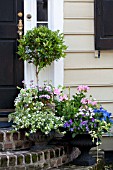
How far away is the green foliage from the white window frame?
0.65 ft

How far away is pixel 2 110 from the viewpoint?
179 inches

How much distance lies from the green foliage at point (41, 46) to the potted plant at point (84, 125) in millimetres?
577

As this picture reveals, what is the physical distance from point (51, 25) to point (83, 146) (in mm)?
1462

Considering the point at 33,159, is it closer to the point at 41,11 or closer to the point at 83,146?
the point at 83,146

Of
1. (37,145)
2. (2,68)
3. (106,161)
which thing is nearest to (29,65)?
(2,68)

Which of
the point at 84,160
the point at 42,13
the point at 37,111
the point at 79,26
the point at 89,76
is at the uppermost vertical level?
the point at 42,13

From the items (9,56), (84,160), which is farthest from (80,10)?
(84,160)

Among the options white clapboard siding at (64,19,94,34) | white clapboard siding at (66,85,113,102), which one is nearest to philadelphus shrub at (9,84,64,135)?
white clapboard siding at (66,85,113,102)

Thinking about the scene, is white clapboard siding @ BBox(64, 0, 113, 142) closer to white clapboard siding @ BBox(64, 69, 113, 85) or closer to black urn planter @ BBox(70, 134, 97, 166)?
white clapboard siding @ BBox(64, 69, 113, 85)

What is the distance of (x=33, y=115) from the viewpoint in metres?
3.85

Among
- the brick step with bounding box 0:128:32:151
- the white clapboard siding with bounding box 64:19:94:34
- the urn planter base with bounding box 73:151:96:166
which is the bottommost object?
the urn planter base with bounding box 73:151:96:166

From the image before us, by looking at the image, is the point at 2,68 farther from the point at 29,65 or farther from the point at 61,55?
the point at 61,55

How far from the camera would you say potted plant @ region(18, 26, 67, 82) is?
4.21 meters

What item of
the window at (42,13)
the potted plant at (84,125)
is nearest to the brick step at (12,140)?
the potted plant at (84,125)
